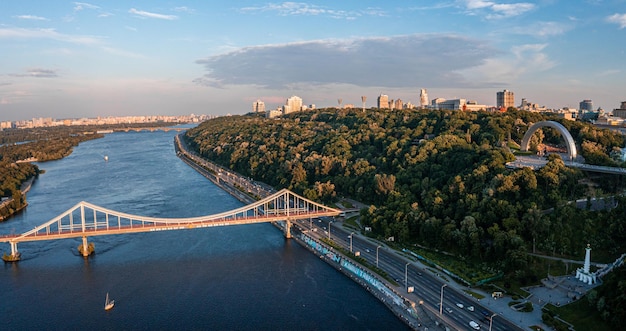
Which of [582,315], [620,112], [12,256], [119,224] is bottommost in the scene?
[582,315]

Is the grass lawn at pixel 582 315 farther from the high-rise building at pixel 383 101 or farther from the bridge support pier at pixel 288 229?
the high-rise building at pixel 383 101

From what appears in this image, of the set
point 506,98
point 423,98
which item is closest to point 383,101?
point 423,98

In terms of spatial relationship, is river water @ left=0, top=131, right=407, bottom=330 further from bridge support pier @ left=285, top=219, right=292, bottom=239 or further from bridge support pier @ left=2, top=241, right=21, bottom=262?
bridge support pier @ left=285, top=219, right=292, bottom=239

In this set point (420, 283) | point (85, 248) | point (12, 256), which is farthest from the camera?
point (85, 248)

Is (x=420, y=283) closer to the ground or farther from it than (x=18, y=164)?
closer to the ground

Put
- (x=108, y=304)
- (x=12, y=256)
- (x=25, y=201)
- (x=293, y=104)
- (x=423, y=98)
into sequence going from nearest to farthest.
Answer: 1. (x=108, y=304)
2. (x=12, y=256)
3. (x=25, y=201)
4. (x=423, y=98)
5. (x=293, y=104)

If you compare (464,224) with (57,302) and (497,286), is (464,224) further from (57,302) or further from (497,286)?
(57,302)

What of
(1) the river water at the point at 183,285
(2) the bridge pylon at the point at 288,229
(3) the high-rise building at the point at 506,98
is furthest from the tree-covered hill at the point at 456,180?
A: (3) the high-rise building at the point at 506,98

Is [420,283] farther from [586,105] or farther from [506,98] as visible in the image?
[586,105]
